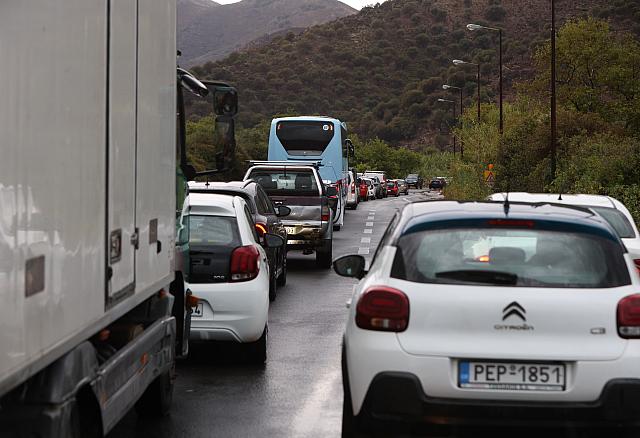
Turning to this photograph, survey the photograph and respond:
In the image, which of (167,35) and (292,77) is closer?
(167,35)

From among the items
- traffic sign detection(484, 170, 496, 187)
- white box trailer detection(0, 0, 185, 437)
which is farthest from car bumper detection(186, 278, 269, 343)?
traffic sign detection(484, 170, 496, 187)

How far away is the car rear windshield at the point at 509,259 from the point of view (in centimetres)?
627

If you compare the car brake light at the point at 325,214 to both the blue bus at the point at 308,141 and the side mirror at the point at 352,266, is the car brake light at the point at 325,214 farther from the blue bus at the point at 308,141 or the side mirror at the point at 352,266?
the blue bus at the point at 308,141

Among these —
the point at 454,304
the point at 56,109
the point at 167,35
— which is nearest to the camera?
the point at 56,109

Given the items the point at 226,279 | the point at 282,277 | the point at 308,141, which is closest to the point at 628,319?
the point at 226,279

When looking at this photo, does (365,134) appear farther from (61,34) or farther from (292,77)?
(61,34)

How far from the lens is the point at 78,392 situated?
5262mm

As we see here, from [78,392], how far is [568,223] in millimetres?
2761

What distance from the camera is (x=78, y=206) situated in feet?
15.9

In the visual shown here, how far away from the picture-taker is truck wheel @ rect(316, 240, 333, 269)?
73.6ft

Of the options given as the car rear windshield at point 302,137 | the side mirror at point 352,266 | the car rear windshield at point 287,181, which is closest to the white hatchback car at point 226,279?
the side mirror at point 352,266

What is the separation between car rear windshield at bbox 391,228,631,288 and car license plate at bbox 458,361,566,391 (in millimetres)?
431

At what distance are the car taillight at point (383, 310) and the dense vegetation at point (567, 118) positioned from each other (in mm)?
30079

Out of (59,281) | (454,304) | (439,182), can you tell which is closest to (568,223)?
(454,304)
